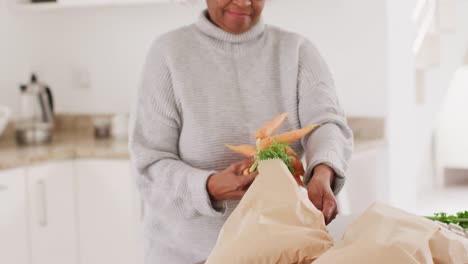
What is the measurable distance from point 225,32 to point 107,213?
1525 mm

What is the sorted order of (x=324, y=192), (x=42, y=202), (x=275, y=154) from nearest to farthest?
(x=275, y=154) → (x=324, y=192) → (x=42, y=202)

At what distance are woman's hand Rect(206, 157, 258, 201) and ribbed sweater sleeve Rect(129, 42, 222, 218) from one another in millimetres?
84

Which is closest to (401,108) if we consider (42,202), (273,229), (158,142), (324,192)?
(42,202)

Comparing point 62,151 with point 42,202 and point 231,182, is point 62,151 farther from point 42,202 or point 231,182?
point 231,182

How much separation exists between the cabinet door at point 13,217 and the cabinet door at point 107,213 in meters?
0.26

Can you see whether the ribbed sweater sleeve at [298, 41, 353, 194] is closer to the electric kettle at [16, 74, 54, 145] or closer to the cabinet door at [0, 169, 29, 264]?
the cabinet door at [0, 169, 29, 264]

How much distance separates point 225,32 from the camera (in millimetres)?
1772

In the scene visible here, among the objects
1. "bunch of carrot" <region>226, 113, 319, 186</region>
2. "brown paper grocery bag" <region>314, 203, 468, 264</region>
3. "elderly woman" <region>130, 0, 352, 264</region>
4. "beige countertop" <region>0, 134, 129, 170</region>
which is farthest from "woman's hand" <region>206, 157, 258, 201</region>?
"beige countertop" <region>0, 134, 129, 170</region>

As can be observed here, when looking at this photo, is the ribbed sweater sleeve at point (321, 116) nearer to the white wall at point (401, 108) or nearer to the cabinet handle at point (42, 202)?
the white wall at point (401, 108)

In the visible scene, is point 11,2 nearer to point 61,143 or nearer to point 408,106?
point 61,143

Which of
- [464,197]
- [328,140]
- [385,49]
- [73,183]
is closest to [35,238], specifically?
[73,183]

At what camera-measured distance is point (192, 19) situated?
3.45 m

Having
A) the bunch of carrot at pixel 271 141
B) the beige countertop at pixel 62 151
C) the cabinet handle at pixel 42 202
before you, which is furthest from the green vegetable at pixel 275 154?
the cabinet handle at pixel 42 202

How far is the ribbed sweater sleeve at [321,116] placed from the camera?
1564 mm
